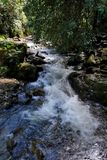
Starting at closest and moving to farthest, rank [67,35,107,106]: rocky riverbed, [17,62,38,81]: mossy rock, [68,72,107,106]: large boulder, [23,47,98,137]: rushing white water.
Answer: [23,47,98,137]: rushing white water → [68,72,107,106]: large boulder → [67,35,107,106]: rocky riverbed → [17,62,38,81]: mossy rock

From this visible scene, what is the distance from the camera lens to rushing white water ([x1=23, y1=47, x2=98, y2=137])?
686cm

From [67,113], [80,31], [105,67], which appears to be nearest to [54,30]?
[80,31]

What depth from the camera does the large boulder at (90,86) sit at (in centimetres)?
857

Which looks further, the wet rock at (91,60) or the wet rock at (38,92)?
the wet rock at (91,60)

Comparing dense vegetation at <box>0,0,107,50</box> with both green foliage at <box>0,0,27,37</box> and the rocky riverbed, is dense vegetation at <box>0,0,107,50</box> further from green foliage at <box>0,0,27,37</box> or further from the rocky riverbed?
green foliage at <box>0,0,27,37</box>

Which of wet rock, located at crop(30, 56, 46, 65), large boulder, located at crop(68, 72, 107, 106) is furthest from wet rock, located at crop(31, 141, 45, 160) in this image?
wet rock, located at crop(30, 56, 46, 65)

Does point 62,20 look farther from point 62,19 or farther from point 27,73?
point 27,73

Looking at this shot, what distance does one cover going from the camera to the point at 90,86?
31.1 feet

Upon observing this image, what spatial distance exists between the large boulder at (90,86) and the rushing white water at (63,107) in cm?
24

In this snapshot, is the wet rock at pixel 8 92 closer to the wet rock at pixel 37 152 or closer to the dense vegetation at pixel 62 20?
the dense vegetation at pixel 62 20

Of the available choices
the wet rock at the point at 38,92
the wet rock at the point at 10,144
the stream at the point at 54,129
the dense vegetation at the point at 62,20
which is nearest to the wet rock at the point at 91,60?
the stream at the point at 54,129

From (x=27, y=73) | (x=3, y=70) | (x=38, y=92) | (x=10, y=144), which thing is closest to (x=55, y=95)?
(x=38, y=92)

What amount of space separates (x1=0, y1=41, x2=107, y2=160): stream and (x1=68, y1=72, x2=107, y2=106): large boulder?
0.94 feet

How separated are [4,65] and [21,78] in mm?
1044
